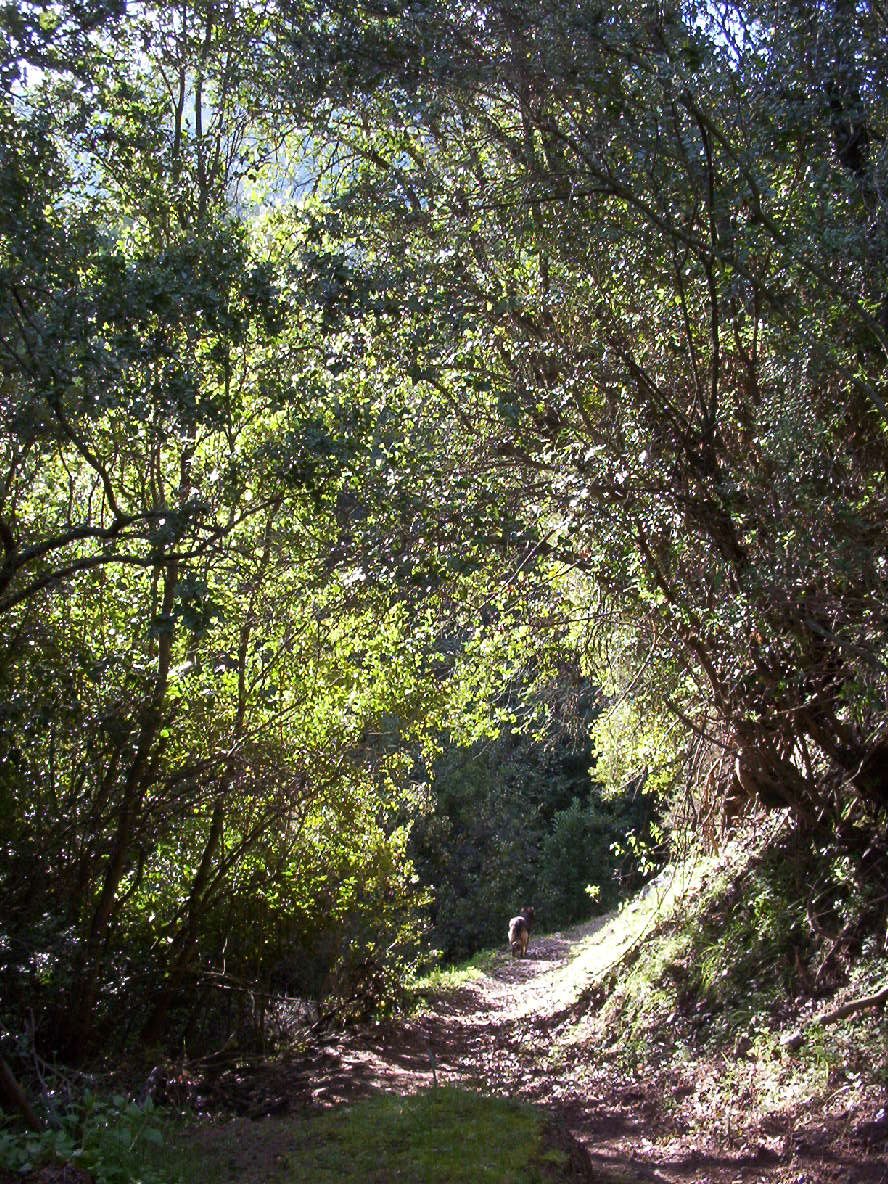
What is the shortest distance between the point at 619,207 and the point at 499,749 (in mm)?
19462

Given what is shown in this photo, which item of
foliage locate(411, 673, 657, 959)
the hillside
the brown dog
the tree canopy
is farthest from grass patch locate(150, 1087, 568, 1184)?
foliage locate(411, 673, 657, 959)

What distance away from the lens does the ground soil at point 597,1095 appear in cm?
666

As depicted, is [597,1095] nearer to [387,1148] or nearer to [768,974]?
[768,974]

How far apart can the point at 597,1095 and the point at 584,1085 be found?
0.41 m

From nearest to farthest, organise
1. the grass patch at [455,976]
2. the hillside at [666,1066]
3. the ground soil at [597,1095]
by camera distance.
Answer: the ground soil at [597,1095] < the hillside at [666,1066] < the grass patch at [455,976]

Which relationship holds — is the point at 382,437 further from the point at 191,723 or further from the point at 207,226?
the point at 191,723

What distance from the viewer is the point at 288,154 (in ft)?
34.3

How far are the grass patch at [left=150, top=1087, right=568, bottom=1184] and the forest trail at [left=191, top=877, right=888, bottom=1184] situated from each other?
0.18 meters

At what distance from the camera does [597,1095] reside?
9211 millimetres

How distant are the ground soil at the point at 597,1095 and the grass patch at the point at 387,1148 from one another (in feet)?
0.72

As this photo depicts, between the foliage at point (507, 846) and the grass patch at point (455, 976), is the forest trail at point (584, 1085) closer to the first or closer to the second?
the grass patch at point (455, 976)

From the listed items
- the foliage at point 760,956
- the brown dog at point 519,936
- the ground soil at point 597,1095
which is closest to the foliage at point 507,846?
the brown dog at point 519,936

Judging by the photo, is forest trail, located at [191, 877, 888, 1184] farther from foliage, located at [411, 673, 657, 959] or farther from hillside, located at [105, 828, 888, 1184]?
foliage, located at [411, 673, 657, 959]

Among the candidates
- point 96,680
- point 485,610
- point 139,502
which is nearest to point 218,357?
point 139,502
